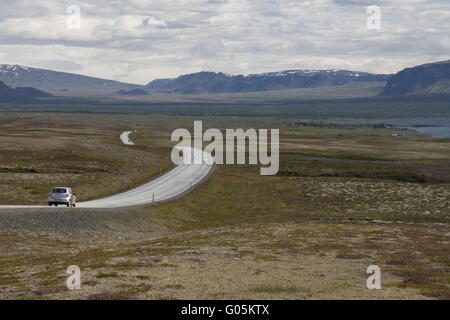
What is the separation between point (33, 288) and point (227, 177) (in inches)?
2921

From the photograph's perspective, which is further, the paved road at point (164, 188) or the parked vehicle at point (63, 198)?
the paved road at point (164, 188)

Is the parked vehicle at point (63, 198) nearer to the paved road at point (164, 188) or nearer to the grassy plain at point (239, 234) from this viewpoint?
the paved road at point (164, 188)

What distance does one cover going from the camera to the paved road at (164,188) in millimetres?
71250

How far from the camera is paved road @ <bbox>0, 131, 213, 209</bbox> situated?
7125 cm

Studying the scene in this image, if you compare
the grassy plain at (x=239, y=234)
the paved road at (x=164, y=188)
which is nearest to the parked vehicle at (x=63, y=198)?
the paved road at (x=164, y=188)

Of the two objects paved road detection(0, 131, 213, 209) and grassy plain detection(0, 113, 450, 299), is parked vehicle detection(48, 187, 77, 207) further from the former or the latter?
grassy plain detection(0, 113, 450, 299)

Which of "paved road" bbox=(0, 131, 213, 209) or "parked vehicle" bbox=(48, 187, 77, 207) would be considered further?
"paved road" bbox=(0, 131, 213, 209)

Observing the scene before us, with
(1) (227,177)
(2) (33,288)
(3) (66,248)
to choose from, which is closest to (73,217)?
(3) (66,248)

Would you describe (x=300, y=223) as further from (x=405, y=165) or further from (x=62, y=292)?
(x=405, y=165)

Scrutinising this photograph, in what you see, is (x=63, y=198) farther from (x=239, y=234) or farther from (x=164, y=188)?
(x=164, y=188)

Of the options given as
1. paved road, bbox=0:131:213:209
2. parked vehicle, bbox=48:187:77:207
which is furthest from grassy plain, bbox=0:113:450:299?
parked vehicle, bbox=48:187:77:207

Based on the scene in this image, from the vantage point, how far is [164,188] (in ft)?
286

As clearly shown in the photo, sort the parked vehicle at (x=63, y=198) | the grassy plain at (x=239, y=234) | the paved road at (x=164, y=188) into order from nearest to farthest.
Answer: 1. the grassy plain at (x=239, y=234)
2. the parked vehicle at (x=63, y=198)
3. the paved road at (x=164, y=188)
